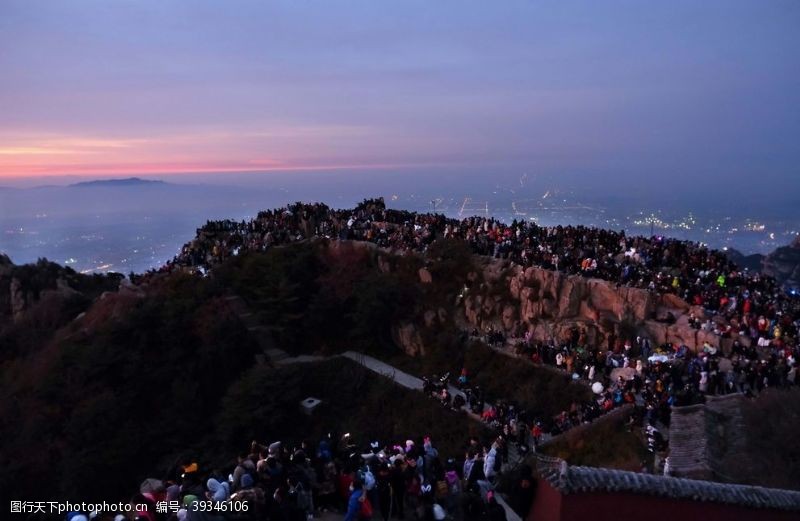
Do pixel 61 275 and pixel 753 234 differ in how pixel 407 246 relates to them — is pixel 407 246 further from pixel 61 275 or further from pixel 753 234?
pixel 753 234

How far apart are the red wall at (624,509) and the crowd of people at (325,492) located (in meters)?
0.47

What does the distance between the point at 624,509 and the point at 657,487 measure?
68cm

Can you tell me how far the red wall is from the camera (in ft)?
28.8

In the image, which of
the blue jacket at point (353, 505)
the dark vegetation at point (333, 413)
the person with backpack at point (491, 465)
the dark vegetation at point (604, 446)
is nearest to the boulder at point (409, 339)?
the dark vegetation at point (333, 413)

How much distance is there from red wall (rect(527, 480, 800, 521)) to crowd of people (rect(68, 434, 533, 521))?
0.47m

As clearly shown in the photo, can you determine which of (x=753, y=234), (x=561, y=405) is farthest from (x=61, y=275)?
(x=753, y=234)

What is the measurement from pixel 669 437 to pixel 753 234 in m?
102

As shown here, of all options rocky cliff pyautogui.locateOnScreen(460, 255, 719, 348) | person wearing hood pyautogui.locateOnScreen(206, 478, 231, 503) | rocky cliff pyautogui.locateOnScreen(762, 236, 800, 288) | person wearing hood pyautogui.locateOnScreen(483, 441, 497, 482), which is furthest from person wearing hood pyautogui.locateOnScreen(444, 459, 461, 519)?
rocky cliff pyautogui.locateOnScreen(762, 236, 800, 288)

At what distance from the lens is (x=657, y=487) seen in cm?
913

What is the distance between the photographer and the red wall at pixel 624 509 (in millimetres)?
8766

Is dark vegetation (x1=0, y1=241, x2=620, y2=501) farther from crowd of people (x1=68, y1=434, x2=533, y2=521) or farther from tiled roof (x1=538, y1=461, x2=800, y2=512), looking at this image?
tiled roof (x1=538, y1=461, x2=800, y2=512)

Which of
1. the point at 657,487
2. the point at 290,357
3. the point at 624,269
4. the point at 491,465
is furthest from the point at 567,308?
the point at 657,487

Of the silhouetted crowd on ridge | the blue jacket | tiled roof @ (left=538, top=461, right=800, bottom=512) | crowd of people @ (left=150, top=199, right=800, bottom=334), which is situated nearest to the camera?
tiled roof @ (left=538, top=461, right=800, bottom=512)

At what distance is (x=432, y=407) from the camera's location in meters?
22.8
